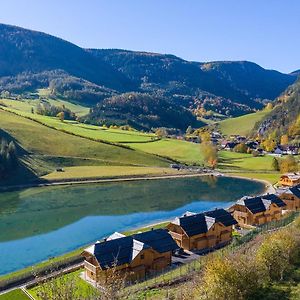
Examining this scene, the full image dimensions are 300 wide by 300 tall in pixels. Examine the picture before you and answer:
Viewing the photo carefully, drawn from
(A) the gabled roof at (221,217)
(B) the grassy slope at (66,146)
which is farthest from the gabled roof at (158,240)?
(B) the grassy slope at (66,146)

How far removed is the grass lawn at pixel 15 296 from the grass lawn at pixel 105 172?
226ft

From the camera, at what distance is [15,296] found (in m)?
39.2

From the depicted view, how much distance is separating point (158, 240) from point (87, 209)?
1419 inches

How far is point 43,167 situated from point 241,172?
56112 millimetres

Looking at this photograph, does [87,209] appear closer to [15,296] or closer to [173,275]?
[15,296]

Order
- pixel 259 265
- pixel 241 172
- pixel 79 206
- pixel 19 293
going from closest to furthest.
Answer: pixel 259 265 → pixel 19 293 → pixel 79 206 → pixel 241 172

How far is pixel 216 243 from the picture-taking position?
5500cm

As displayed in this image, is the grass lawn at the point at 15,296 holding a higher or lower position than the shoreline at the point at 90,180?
higher

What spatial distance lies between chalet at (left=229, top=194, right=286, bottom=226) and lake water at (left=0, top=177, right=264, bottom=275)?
13406 mm

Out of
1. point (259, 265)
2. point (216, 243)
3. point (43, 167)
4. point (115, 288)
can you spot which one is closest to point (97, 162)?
point (43, 167)

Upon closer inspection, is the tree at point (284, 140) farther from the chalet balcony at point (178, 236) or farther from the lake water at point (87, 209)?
the chalet balcony at point (178, 236)

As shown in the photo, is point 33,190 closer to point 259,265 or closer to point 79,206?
point 79,206

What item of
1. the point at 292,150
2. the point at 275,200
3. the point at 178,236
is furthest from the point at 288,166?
the point at 178,236

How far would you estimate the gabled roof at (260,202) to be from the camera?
65375 mm
